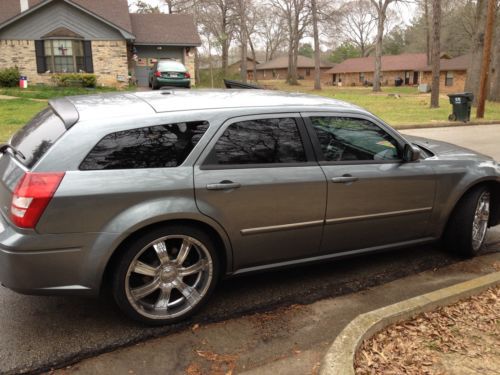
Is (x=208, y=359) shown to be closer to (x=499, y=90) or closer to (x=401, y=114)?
(x=401, y=114)

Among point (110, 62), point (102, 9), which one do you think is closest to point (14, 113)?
point (110, 62)

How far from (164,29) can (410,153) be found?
30.0m

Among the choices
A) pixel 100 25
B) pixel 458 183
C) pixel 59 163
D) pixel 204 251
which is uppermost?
pixel 100 25

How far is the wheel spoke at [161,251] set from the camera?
321 cm

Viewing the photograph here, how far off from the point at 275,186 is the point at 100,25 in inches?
1058

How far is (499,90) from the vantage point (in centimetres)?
3203

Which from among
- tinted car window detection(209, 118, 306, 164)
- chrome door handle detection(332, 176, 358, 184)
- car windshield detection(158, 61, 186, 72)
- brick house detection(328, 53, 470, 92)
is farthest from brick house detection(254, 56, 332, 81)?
tinted car window detection(209, 118, 306, 164)

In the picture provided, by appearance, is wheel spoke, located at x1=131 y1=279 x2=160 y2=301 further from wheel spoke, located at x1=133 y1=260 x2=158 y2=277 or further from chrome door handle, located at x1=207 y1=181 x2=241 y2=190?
chrome door handle, located at x1=207 y1=181 x2=241 y2=190

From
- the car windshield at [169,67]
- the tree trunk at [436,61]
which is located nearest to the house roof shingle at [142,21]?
the car windshield at [169,67]

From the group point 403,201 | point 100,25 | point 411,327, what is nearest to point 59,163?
point 411,327

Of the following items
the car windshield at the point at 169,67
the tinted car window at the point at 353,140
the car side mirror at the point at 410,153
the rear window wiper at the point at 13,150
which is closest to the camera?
the rear window wiper at the point at 13,150

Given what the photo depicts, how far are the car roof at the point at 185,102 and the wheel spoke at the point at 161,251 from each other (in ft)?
3.04

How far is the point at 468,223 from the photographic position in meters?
4.48

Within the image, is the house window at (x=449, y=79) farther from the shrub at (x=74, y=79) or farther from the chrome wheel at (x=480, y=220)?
the chrome wheel at (x=480, y=220)
